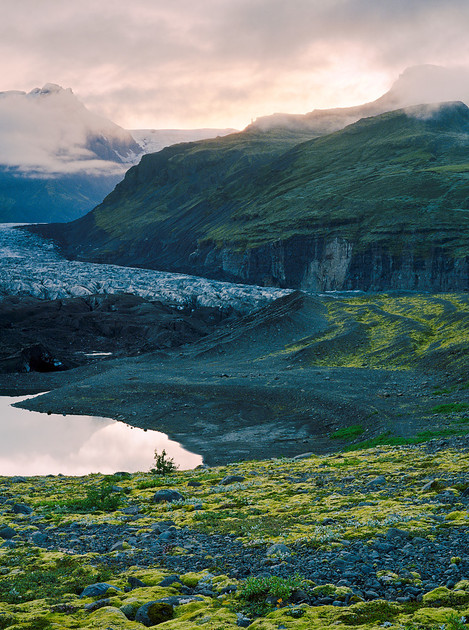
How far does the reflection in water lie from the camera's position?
3691 cm

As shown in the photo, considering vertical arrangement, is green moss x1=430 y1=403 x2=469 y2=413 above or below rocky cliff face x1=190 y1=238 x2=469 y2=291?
below

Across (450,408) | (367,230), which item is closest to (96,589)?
(450,408)

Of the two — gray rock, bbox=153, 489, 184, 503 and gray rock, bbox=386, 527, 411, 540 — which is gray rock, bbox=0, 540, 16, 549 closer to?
gray rock, bbox=153, 489, 184, 503

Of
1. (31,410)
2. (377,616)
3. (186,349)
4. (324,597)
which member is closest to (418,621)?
(377,616)

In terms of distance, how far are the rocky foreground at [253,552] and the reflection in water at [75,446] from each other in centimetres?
1558

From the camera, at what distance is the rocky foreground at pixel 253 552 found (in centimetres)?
915

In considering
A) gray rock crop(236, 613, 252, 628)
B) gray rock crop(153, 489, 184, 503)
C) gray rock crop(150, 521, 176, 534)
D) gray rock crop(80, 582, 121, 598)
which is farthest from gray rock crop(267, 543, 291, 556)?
gray rock crop(153, 489, 184, 503)

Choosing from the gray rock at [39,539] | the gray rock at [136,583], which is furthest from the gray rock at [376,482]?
the gray rock at [39,539]

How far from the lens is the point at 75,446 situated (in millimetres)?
42781

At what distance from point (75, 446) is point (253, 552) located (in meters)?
32.9

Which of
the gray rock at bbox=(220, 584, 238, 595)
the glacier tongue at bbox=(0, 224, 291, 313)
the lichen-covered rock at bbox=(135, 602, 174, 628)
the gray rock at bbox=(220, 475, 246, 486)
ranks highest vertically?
the glacier tongue at bbox=(0, 224, 291, 313)

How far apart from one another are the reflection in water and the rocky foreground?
15.6 m

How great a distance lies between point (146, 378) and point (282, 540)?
48.5 metres

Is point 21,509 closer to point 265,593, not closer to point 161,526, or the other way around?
point 161,526
